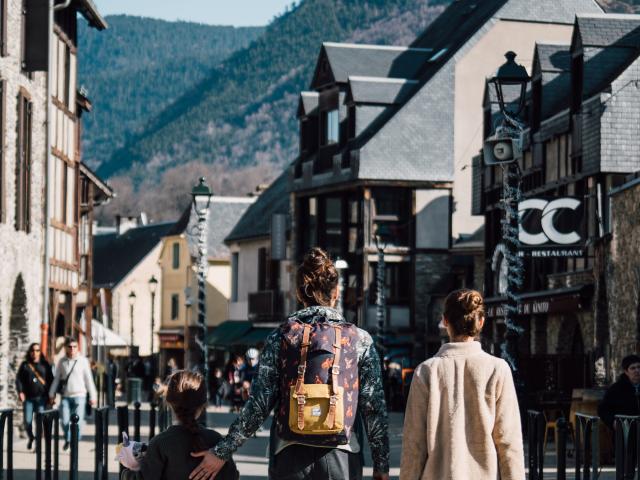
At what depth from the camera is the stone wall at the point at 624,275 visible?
85.7 ft

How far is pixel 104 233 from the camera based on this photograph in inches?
4021

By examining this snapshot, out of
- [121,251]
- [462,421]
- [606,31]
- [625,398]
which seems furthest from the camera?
[121,251]

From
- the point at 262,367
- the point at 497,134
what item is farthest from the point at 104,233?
the point at 262,367

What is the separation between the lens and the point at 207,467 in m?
8.14

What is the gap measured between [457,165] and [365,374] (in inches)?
1740

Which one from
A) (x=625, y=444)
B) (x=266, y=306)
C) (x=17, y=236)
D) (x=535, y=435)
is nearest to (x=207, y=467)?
(x=625, y=444)

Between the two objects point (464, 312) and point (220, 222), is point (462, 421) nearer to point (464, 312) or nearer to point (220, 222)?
point (464, 312)

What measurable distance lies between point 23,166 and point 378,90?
24649 mm

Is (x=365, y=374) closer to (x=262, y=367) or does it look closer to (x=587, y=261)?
(x=262, y=367)

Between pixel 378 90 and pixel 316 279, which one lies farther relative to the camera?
pixel 378 90

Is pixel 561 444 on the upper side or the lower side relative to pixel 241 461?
upper

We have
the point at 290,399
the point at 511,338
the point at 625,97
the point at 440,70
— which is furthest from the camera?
the point at 440,70

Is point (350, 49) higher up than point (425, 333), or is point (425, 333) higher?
point (350, 49)

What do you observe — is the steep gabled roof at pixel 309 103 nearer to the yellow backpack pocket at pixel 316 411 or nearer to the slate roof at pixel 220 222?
the slate roof at pixel 220 222
